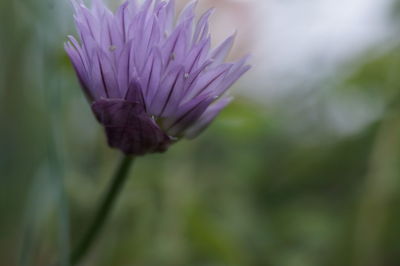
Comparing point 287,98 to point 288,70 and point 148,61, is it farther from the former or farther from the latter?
point 148,61

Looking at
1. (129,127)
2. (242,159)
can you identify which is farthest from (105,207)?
(242,159)

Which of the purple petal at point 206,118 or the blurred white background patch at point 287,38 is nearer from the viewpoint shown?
the purple petal at point 206,118

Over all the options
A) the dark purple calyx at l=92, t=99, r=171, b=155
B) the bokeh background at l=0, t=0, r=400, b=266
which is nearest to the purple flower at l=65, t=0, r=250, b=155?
the dark purple calyx at l=92, t=99, r=171, b=155

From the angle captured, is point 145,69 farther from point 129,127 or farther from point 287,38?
point 287,38

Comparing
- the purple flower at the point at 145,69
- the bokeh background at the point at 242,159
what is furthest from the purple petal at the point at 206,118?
the bokeh background at the point at 242,159

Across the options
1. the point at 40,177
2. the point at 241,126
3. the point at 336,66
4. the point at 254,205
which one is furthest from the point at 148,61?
the point at 336,66

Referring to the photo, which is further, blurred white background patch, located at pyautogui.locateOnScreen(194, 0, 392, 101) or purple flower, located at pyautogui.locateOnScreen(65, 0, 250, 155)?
blurred white background patch, located at pyautogui.locateOnScreen(194, 0, 392, 101)

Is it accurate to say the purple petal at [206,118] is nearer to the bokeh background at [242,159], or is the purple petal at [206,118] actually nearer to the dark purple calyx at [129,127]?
the dark purple calyx at [129,127]

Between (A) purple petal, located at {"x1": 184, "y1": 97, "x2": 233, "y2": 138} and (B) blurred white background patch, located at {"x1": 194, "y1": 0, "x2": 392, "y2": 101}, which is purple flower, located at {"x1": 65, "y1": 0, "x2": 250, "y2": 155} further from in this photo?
(B) blurred white background patch, located at {"x1": 194, "y1": 0, "x2": 392, "y2": 101}
